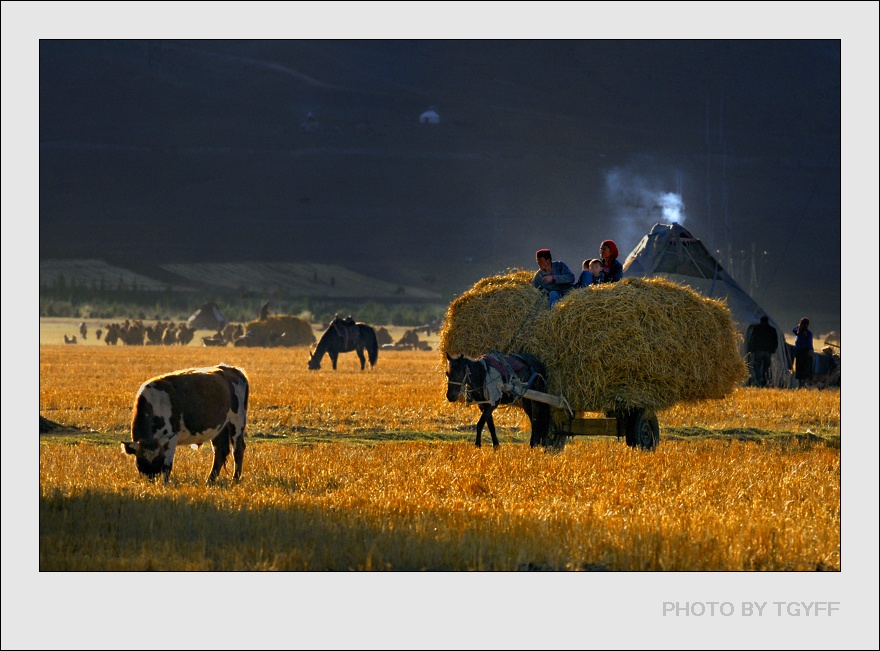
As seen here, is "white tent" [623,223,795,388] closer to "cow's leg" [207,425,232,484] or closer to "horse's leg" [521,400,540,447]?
"horse's leg" [521,400,540,447]

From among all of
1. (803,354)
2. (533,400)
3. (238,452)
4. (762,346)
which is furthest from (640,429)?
(762,346)

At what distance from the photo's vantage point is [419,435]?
60.5 ft

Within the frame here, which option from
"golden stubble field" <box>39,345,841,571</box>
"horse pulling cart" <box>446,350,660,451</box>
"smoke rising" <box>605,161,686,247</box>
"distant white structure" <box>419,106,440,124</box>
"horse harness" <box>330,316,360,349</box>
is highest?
"distant white structure" <box>419,106,440,124</box>

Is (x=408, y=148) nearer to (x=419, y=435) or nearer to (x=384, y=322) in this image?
(x=384, y=322)

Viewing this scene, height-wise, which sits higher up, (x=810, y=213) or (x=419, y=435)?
(x=810, y=213)

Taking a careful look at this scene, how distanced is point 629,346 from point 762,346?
57.3 feet

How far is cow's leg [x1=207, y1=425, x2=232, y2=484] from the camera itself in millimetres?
12055

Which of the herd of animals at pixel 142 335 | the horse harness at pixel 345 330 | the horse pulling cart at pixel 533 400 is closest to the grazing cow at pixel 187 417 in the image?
the horse pulling cart at pixel 533 400

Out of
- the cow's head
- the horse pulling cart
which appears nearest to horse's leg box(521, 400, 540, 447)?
the horse pulling cart

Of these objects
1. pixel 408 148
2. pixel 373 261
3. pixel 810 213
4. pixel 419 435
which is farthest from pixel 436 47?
pixel 419 435

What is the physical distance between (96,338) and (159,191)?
2449 inches

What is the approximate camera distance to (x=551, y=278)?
1492 centimetres

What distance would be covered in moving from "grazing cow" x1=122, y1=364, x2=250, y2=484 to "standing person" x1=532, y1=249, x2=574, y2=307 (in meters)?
4.33

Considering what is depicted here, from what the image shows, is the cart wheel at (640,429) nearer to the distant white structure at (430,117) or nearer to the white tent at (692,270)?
the white tent at (692,270)
